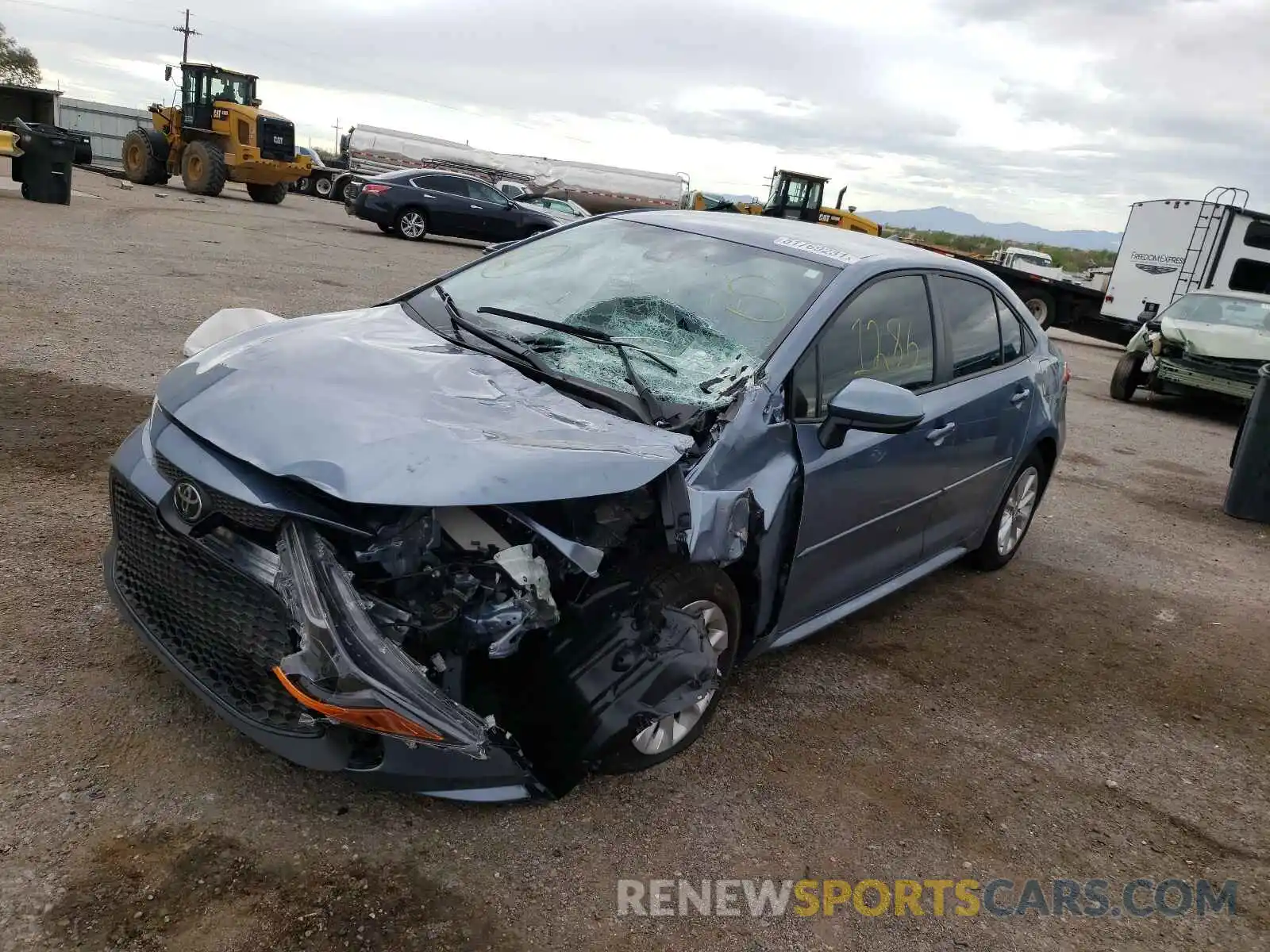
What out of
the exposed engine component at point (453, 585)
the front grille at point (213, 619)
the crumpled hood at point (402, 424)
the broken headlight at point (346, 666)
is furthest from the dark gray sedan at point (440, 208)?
the broken headlight at point (346, 666)

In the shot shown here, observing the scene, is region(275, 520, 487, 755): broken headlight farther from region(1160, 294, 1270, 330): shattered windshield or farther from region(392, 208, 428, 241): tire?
region(392, 208, 428, 241): tire

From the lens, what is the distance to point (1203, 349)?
36.9ft

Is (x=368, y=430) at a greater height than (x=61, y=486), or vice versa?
(x=368, y=430)

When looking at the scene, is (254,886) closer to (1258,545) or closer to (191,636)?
(191,636)

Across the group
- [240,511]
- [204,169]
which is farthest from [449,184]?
[240,511]

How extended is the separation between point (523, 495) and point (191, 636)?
1052 mm

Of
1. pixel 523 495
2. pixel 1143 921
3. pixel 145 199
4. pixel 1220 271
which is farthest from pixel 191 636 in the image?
pixel 1220 271

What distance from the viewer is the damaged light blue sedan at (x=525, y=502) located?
2369 mm

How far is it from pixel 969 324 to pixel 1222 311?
970cm

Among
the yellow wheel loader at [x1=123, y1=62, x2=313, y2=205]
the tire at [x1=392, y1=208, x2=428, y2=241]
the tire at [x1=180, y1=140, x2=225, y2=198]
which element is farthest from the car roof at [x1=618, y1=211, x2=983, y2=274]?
the yellow wheel loader at [x1=123, y1=62, x2=313, y2=205]

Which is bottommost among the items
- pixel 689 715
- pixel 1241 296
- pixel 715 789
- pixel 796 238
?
pixel 715 789

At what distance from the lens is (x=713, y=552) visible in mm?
2836

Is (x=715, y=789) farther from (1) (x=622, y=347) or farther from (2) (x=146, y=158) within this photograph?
(2) (x=146, y=158)

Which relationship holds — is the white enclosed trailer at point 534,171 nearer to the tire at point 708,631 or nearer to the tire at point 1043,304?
the tire at point 1043,304
